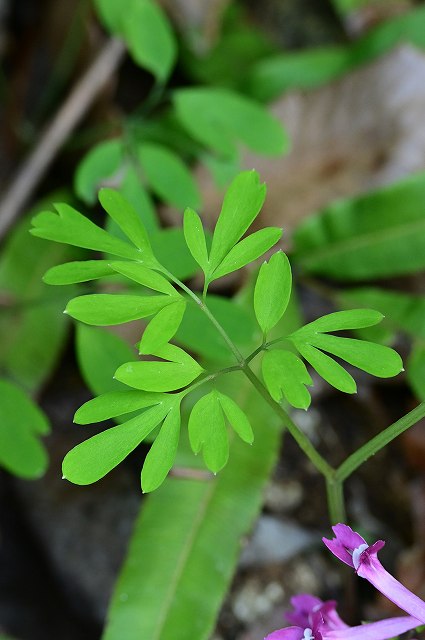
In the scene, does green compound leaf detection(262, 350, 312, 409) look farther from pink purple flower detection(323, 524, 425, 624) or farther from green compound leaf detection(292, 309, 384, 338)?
pink purple flower detection(323, 524, 425, 624)

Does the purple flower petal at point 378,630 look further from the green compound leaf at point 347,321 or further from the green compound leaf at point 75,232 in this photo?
the green compound leaf at point 75,232

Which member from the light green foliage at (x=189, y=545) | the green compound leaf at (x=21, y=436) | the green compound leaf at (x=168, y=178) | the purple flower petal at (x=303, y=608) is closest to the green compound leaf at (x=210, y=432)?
the purple flower petal at (x=303, y=608)

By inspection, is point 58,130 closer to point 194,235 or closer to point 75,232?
point 75,232

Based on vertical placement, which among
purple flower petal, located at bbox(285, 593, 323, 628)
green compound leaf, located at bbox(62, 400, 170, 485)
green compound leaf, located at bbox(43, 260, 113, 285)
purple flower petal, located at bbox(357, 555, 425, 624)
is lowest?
purple flower petal, located at bbox(285, 593, 323, 628)

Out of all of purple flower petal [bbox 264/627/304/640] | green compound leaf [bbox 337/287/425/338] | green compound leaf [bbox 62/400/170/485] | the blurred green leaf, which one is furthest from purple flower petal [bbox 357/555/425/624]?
the blurred green leaf

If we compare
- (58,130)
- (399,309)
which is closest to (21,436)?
(399,309)
